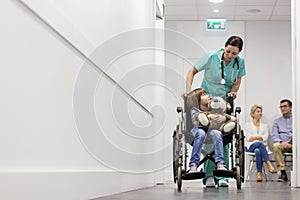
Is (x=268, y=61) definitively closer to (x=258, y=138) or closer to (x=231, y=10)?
(x=231, y=10)

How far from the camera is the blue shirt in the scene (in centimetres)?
807

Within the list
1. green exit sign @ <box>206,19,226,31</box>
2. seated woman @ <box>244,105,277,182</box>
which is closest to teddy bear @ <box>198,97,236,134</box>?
seated woman @ <box>244,105,277,182</box>

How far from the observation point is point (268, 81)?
8.89 meters

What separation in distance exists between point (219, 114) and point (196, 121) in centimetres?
18

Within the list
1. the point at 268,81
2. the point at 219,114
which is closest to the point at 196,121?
the point at 219,114

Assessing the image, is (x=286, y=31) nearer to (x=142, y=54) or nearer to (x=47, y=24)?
(x=142, y=54)

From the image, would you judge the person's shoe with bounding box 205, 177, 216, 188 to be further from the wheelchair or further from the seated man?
the seated man

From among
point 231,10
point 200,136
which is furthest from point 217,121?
point 231,10

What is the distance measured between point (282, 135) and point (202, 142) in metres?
4.46

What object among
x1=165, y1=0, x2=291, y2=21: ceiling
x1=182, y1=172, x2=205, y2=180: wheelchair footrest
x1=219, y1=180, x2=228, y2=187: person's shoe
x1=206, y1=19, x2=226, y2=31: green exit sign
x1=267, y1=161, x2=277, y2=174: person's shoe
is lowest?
x1=267, y1=161, x2=277, y2=174: person's shoe

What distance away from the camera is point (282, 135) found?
8.09m

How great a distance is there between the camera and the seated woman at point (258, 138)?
7.89 meters

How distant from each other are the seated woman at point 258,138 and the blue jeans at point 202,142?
157 inches

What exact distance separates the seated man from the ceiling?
1.42 m
